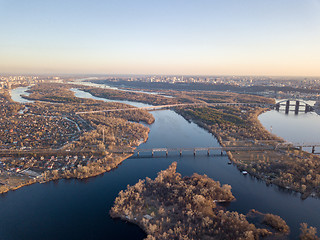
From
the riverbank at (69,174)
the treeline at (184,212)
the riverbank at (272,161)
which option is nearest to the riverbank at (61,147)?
the riverbank at (69,174)

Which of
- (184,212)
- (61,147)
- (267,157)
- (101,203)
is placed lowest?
(101,203)

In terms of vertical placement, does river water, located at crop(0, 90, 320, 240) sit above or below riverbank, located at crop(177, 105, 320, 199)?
below

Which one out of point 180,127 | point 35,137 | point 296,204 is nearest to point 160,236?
point 296,204

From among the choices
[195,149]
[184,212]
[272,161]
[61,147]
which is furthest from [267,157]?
[61,147]

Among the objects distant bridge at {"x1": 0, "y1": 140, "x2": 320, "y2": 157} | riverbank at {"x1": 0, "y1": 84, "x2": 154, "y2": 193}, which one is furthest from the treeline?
distant bridge at {"x1": 0, "y1": 140, "x2": 320, "y2": 157}

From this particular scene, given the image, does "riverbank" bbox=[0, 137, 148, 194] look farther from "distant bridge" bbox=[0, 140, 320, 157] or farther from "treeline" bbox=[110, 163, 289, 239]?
"treeline" bbox=[110, 163, 289, 239]

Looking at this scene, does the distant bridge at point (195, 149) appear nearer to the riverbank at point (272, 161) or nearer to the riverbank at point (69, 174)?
the riverbank at point (272, 161)

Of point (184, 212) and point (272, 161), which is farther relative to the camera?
point (272, 161)

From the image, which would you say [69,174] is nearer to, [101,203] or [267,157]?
[101,203]

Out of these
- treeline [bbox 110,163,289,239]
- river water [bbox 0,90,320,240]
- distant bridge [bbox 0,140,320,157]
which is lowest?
river water [bbox 0,90,320,240]

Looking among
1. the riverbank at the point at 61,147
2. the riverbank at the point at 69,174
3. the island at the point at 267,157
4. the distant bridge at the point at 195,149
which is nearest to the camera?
the riverbank at the point at 69,174
